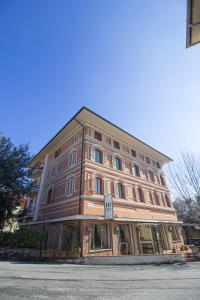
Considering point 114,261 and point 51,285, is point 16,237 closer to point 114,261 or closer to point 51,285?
point 114,261

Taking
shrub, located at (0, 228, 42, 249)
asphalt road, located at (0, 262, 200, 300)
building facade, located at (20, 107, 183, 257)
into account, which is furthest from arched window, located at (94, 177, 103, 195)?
asphalt road, located at (0, 262, 200, 300)

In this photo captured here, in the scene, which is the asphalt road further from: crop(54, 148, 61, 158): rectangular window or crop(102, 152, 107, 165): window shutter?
crop(54, 148, 61, 158): rectangular window

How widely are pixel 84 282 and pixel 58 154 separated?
1685 cm

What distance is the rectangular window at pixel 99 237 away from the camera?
14.1 m

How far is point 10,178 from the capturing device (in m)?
18.9

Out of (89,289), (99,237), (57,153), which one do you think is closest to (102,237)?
(99,237)

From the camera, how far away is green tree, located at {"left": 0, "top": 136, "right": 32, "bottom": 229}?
18.7m

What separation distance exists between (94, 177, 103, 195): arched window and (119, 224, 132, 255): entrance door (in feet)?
11.8

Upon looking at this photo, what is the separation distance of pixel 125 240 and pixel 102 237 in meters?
2.71

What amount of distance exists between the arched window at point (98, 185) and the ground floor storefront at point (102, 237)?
8.54 feet

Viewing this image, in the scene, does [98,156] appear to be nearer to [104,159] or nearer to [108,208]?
[104,159]

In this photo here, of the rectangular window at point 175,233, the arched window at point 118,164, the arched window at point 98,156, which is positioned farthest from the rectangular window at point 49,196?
the rectangular window at point 175,233

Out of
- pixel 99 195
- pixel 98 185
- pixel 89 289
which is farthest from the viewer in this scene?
pixel 98 185

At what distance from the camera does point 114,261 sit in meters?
12.4
